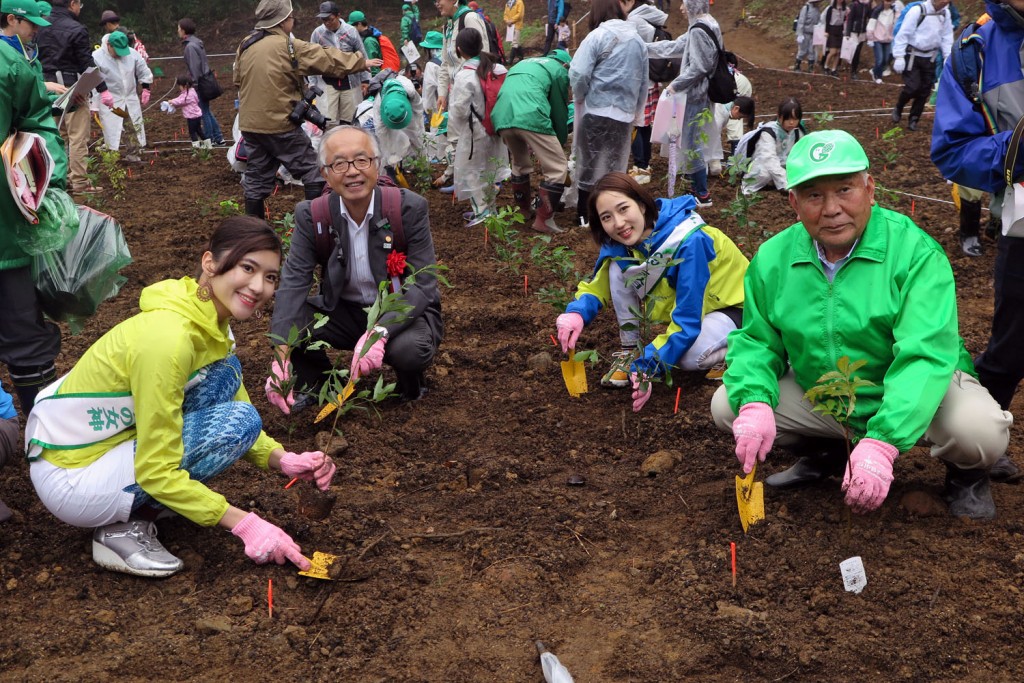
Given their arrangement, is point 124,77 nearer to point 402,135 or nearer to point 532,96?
point 402,135

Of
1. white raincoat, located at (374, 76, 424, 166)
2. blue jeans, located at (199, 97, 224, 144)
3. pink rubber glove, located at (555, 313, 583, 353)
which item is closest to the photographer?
pink rubber glove, located at (555, 313, 583, 353)

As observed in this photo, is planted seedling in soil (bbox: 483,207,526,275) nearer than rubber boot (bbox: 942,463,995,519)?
No

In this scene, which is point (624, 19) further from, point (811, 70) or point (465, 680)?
point (811, 70)

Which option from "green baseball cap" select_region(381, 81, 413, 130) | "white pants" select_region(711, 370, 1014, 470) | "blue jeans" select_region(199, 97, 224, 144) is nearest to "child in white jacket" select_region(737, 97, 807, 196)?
"green baseball cap" select_region(381, 81, 413, 130)

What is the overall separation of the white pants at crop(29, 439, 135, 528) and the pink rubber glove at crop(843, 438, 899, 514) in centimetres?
212

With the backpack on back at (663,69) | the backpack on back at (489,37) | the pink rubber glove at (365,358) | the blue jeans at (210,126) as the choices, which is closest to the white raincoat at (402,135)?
the backpack on back at (489,37)

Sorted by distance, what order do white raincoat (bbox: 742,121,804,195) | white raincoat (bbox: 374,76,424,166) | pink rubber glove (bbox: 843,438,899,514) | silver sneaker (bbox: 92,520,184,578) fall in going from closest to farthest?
pink rubber glove (bbox: 843,438,899,514) < silver sneaker (bbox: 92,520,184,578) < white raincoat (bbox: 742,121,804,195) < white raincoat (bbox: 374,76,424,166)

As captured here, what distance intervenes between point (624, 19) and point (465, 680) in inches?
225

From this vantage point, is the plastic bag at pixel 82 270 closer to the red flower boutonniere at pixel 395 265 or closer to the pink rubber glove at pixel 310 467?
the red flower boutonniere at pixel 395 265

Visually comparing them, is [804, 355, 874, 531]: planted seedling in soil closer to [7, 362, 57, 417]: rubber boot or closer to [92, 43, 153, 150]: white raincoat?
[7, 362, 57, 417]: rubber boot

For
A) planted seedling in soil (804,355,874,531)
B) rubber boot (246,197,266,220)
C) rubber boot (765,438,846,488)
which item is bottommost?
rubber boot (246,197,266,220)

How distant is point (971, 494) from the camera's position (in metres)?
3.00

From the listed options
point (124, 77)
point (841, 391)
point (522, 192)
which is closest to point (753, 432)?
point (841, 391)

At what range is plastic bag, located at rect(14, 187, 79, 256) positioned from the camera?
11.6 ft
